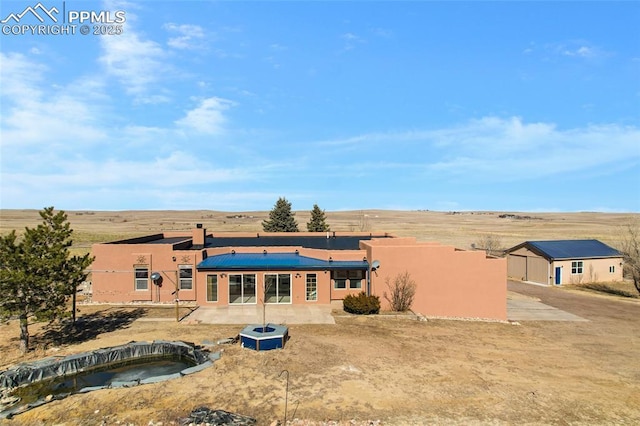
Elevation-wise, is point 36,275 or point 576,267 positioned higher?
point 36,275

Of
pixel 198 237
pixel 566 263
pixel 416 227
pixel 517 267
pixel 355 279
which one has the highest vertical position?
pixel 198 237

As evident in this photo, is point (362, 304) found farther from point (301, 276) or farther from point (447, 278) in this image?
point (447, 278)

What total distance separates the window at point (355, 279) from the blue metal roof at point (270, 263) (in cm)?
88

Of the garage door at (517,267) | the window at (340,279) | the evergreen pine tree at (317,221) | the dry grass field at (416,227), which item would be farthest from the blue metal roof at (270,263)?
the dry grass field at (416,227)

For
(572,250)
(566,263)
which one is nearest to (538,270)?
(566,263)

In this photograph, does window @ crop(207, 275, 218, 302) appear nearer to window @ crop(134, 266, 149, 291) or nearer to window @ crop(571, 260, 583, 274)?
window @ crop(134, 266, 149, 291)

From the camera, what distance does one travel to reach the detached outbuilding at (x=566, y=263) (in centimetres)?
3800

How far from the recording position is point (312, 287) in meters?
25.2

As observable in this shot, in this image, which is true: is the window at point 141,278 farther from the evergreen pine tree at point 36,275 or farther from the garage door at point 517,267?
the garage door at point 517,267

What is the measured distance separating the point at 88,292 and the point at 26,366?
14404 mm

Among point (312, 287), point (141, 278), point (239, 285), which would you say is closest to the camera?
point (239, 285)

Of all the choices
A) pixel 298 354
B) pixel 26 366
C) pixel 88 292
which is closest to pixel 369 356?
pixel 298 354

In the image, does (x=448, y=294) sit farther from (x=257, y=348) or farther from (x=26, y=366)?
(x=26, y=366)

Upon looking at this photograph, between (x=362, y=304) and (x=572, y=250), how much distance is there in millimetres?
29338
